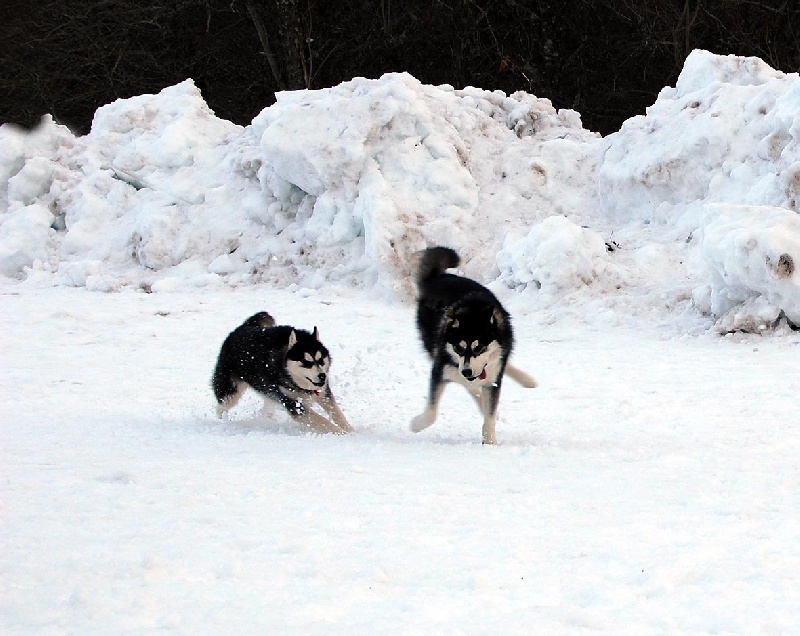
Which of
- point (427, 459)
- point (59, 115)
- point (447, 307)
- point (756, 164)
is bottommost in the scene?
point (427, 459)

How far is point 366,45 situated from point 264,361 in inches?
619

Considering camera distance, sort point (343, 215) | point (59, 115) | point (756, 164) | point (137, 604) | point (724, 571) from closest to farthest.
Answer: point (137, 604) → point (724, 571) → point (756, 164) → point (343, 215) → point (59, 115)

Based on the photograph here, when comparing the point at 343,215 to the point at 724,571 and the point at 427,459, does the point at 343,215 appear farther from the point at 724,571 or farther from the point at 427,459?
the point at 724,571

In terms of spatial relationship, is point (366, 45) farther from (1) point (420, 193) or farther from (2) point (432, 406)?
(2) point (432, 406)

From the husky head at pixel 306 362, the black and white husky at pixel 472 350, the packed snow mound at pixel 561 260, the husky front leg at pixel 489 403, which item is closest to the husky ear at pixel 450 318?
the black and white husky at pixel 472 350

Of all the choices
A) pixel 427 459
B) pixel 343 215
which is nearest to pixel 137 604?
pixel 427 459

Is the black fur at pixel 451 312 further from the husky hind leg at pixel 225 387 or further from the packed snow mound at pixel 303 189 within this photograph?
the packed snow mound at pixel 303 189

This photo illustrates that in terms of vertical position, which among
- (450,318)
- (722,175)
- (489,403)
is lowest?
(489,403)

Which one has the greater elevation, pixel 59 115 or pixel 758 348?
pixel 59 115

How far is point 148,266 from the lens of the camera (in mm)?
12773

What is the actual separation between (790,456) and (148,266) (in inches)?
363

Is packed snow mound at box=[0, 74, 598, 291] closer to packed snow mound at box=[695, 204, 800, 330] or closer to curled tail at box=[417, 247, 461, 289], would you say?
packed snow mound at box=[695, 204, 800, 330]

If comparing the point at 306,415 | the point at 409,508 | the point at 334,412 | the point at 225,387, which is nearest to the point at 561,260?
the point at 225,387

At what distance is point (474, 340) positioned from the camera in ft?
18.6
